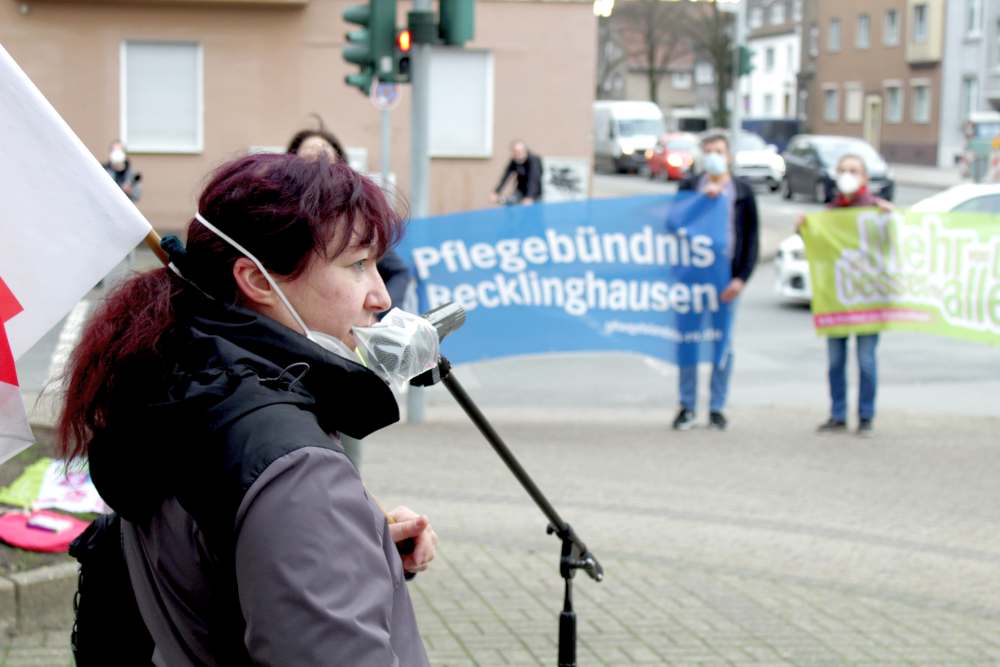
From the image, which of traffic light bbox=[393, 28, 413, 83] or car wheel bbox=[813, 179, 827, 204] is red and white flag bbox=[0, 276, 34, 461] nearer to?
traffic light bbox=[393, 28, 413, 83]

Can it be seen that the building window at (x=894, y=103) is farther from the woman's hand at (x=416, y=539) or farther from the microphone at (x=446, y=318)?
the woman's hand at (x=416, y=539)

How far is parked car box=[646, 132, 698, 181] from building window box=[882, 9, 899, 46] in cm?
2025

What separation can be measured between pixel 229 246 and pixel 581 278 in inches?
333

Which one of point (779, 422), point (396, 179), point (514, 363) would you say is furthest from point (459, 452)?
point (396, 179)

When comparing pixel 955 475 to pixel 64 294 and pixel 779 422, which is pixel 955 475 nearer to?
pixel 779 422

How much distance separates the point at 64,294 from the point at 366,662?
0.88 metres

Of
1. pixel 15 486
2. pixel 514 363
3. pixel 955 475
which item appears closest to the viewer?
pixel 15 486

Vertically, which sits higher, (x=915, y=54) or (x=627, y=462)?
(x=915, y=54)

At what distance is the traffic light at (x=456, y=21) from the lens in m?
9.99

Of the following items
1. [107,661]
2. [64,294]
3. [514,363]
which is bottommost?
[514,363]

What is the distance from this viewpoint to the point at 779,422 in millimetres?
10500

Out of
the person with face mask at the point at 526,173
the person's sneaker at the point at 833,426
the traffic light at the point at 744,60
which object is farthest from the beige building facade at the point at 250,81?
the person's sneaker at the point at 833,426

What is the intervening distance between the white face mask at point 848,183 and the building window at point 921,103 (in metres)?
53.1

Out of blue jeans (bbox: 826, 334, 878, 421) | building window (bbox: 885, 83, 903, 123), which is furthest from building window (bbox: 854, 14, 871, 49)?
blue jeans (bbox: 826, 334, 878, 421)
